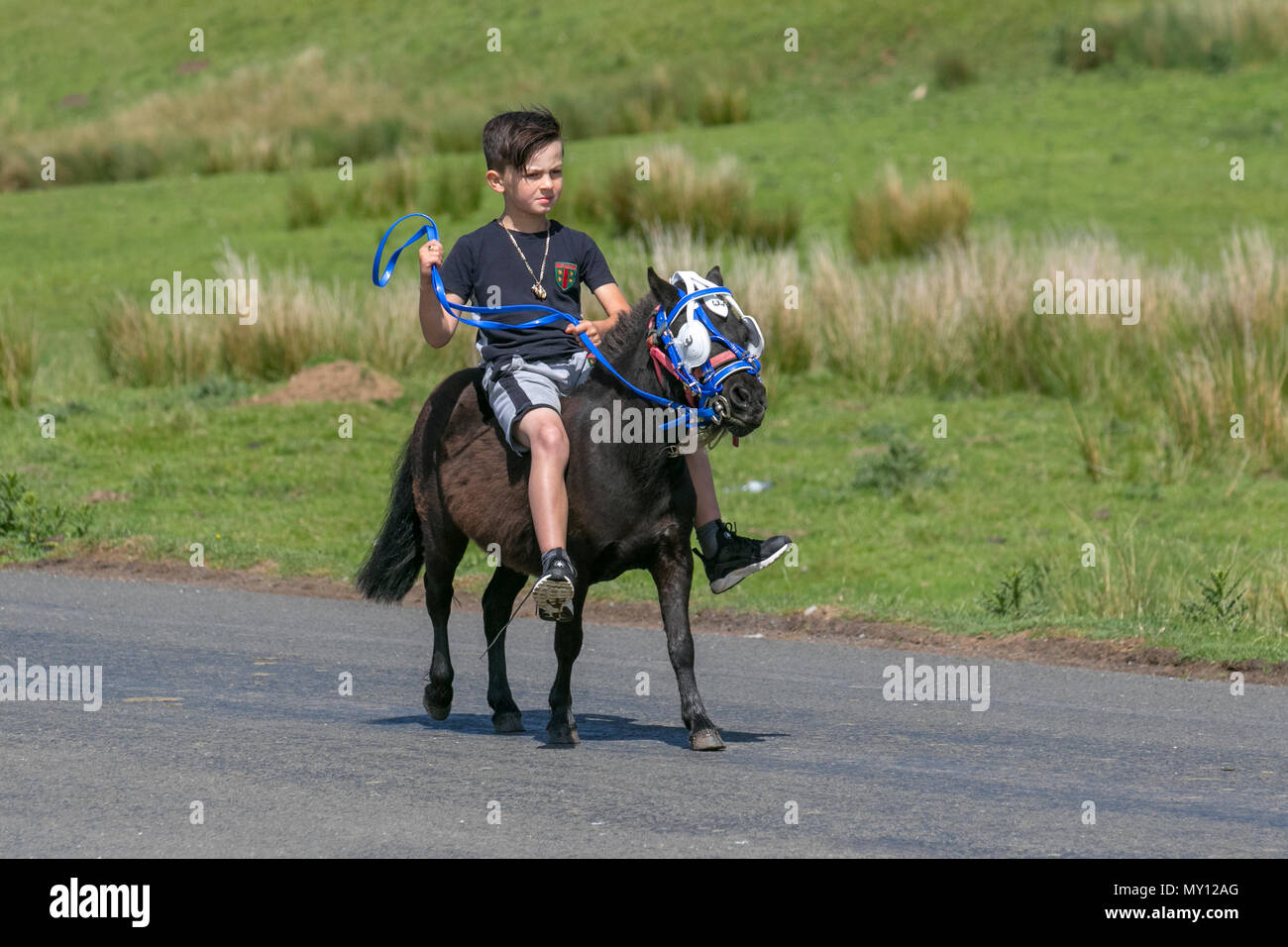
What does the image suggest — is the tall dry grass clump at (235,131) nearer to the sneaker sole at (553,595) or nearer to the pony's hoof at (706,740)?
the pony's hoof at (706,740)

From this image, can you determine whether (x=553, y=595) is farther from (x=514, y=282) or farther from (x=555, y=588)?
(x=514, y=282)

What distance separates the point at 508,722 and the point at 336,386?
12465mm

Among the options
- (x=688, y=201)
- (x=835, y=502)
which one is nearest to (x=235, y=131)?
(x=688, y=201)

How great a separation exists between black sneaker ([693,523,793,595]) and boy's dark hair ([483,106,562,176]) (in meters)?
1.73

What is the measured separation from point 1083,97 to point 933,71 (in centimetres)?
664

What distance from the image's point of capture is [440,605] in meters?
8.48

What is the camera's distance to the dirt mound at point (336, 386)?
20172 millimetres

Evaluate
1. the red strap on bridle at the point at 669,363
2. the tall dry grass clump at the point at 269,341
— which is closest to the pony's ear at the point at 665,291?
the red strap on bridle at the point at 669,363

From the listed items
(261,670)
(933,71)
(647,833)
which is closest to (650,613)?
(261,670)

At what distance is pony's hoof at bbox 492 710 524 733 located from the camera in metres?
8.34

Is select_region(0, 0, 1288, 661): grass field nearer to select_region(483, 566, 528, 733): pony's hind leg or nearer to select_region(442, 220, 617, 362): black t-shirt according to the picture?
select_region(483, 566, 528, 733): pony's hind leg

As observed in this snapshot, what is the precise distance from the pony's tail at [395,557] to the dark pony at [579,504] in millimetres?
397

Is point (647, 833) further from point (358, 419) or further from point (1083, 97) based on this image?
point (1083, 97)

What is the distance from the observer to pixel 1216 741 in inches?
336
